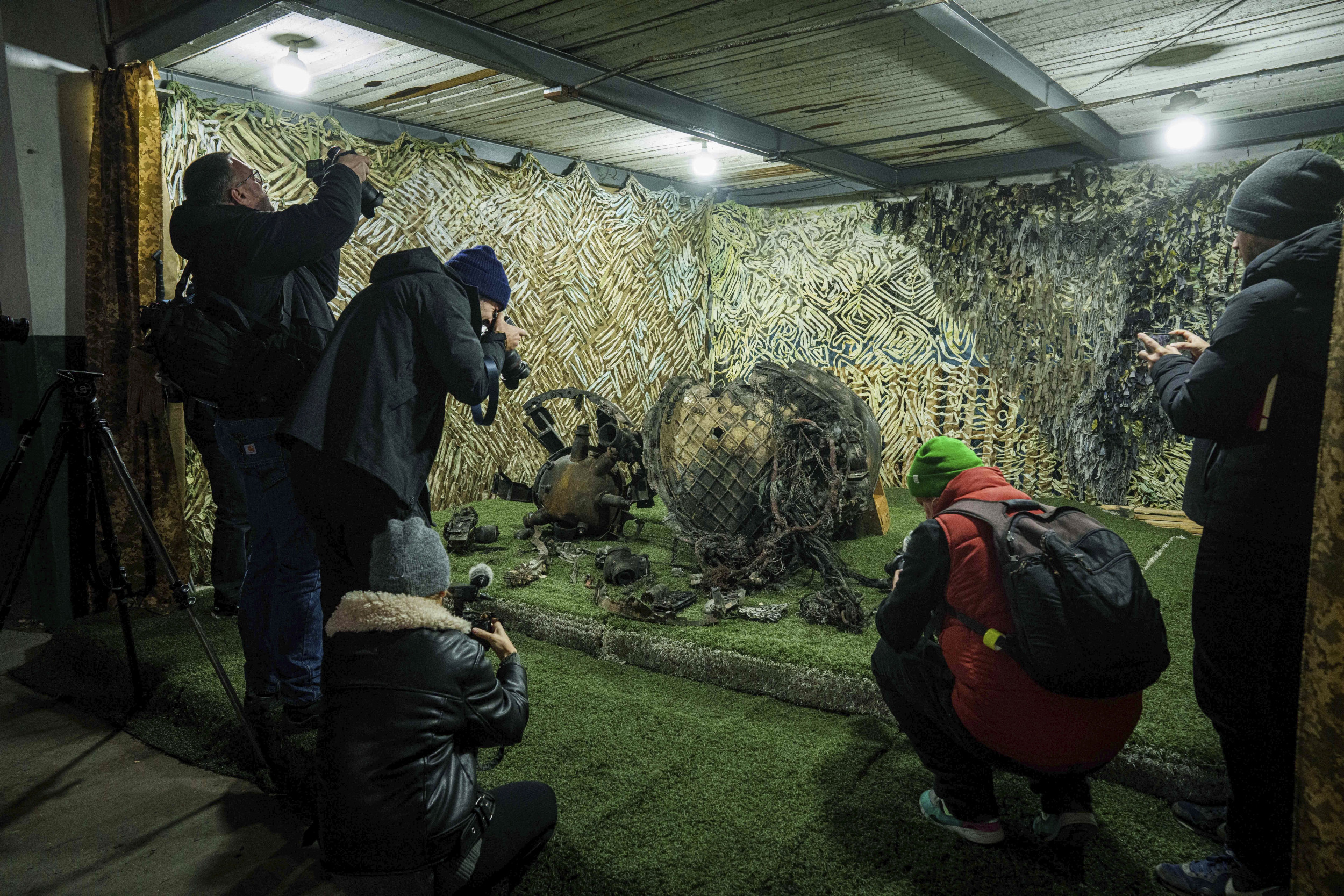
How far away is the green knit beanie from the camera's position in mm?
2371

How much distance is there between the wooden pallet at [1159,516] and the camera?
230 inches

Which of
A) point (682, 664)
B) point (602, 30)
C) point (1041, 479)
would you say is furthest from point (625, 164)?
point (682, 664)

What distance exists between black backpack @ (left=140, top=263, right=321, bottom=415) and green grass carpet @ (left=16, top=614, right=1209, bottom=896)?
4.47ft

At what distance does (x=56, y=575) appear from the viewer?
4398 millimetres

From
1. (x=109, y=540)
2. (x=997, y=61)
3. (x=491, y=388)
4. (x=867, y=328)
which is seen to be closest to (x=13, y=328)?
(x=109, y=540)

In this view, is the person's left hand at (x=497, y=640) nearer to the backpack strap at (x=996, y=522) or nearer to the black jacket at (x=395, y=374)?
the black jacket at (x=395, y=374)

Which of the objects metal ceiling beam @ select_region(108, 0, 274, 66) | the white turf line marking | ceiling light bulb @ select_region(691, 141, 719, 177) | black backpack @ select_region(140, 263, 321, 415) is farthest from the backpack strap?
ceiling light bulb @ select_region(691, 141, 719, 177)

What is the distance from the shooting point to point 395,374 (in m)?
2.35

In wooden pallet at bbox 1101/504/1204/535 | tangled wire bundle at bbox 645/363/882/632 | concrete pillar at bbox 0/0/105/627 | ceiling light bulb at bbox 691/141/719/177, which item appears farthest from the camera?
ceiling light bulb at bbox 691/141/719/177

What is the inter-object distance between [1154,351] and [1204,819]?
146cm

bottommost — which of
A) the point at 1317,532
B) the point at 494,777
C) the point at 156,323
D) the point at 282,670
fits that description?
the point at 494,777

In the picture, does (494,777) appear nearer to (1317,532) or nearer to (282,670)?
(282,670)

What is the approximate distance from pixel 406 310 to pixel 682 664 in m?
2.04

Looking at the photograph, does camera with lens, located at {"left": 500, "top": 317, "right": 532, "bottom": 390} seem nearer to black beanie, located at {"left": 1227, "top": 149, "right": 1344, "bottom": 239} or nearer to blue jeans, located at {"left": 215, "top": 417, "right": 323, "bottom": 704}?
blue jeans, located at {"left": 215, "top": 417, "right": 323, "bottom": 704}
